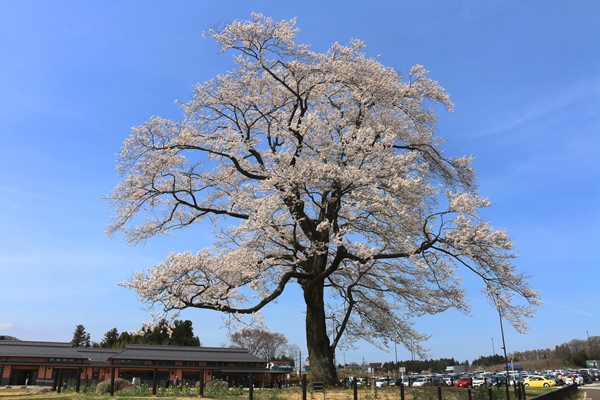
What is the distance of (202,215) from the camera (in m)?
21.2

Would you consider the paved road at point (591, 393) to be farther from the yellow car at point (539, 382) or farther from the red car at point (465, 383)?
the red car at point (465, 383)

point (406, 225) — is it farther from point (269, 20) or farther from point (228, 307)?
point (269, 20)

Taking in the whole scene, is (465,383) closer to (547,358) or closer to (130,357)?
(130,357)

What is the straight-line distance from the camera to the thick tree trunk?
18.7 metres

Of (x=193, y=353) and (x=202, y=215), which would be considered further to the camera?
(x=193, y=353)

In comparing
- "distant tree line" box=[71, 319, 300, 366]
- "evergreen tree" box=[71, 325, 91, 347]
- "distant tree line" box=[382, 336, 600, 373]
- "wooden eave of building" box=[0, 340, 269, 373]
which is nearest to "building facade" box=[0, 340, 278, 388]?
"wooden eave of building" box=[0, 340, 269, 373]

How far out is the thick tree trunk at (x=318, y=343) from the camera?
1873 cm

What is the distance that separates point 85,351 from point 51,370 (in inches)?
285

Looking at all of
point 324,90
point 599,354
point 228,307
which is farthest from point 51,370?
point 599,354

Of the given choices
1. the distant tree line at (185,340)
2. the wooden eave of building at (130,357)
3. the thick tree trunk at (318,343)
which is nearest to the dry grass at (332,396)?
the thick tree trunk at (318,343)

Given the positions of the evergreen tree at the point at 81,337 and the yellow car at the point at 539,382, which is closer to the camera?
the yellow car at the point at 539,382

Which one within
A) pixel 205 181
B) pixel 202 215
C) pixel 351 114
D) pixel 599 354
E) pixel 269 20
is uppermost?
pixel 269 20

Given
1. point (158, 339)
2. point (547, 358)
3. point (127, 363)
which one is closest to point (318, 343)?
point (127, 363)

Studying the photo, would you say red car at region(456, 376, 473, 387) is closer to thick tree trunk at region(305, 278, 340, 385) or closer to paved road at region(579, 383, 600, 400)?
paved road at region(579, 383, 600, 400)
